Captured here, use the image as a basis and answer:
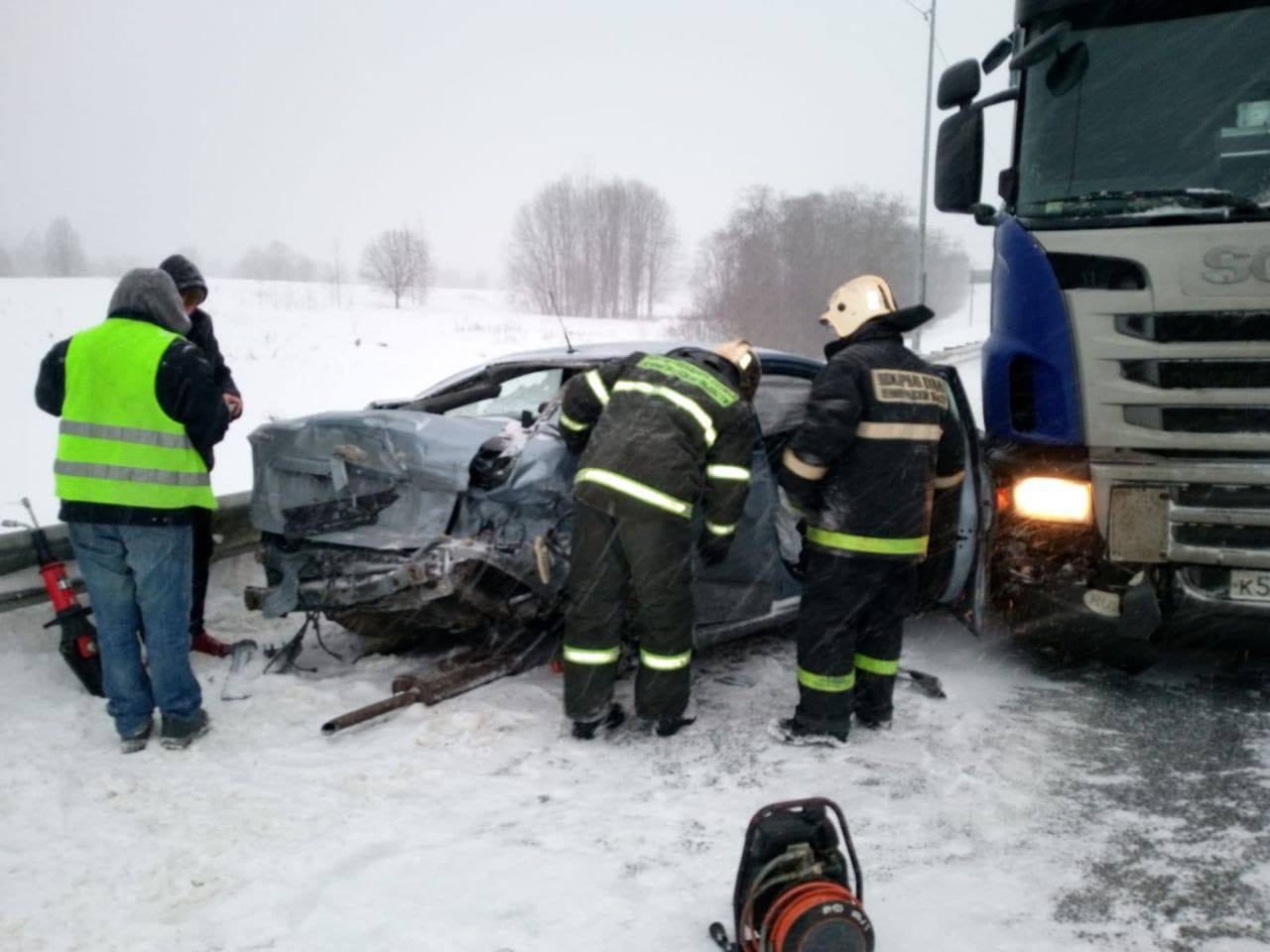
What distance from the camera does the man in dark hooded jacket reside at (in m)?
4.50

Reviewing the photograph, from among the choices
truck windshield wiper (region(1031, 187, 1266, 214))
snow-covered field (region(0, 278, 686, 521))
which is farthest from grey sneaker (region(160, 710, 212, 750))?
truck windshield wiper (region(1031, 187, 1266, 214))

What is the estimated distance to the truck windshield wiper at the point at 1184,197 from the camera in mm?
3740

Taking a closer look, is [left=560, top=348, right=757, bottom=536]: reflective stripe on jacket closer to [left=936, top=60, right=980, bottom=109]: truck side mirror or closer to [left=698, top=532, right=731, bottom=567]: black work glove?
[left=698, top=532, right=731, bottom=567]: black work glove

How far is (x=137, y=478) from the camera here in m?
3.49

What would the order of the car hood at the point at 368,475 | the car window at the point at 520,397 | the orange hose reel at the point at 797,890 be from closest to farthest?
the orange hose reel at the point at 797,890
the car hood at the point at 368,475
the car window at the point at 520,397

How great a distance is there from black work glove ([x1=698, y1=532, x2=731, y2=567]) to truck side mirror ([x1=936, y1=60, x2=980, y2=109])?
2411 mm

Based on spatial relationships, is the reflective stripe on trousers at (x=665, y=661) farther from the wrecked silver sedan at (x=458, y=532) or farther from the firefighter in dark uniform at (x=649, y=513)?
the wrecked silver sedan at (x=458, y=532)

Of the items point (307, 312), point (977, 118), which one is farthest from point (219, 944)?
point (307, 312)

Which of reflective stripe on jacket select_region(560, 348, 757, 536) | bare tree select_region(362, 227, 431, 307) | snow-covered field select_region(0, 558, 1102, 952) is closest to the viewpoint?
snow-covered field select_region(0, 558, 1102, 952)

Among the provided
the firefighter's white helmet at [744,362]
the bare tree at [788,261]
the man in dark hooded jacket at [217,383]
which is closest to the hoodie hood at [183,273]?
the man in dark hooded jacket at [217,383]

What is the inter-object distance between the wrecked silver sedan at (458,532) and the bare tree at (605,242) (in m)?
51.5

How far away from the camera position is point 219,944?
241 cm

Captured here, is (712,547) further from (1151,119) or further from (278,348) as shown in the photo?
(278,348)

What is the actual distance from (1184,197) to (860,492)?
1.84 m
